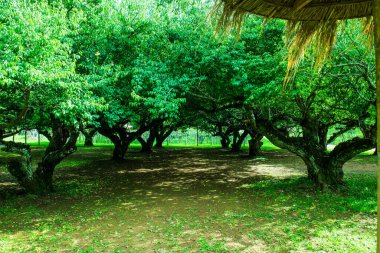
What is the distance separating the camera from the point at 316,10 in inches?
127

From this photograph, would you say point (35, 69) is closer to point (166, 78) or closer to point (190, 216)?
point (166, 78)

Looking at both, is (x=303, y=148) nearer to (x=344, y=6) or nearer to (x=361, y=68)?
(x=361, y=68)

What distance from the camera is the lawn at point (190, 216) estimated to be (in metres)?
5.53

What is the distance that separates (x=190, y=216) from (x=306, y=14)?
5.37m

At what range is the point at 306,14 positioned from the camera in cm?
328

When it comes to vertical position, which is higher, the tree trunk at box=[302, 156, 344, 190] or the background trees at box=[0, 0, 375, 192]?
the background trees at box=[0, 0, 375, 192]

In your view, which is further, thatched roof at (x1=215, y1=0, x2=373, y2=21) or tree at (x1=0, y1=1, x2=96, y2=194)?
tree at (x1=0, y1=1, x2=96, y2=194)

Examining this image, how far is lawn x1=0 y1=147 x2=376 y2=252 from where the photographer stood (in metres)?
5.53

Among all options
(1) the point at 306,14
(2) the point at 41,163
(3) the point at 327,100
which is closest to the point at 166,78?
(2) the point at 41,163

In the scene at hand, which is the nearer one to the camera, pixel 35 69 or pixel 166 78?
pixel 35 69

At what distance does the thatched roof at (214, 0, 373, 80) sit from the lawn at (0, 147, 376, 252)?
351 centimetres

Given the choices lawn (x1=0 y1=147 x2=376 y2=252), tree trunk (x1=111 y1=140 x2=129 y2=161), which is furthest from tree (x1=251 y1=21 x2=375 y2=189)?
tree trunk (x1=111 y1=140 x2=129 y2=161)

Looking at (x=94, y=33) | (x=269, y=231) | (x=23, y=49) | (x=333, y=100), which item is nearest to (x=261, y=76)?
(x=333, y=100)

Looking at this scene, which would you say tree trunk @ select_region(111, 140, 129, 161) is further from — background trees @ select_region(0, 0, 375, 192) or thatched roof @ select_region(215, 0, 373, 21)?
thatched roof @ select_region(215, 0, 373, 21)
